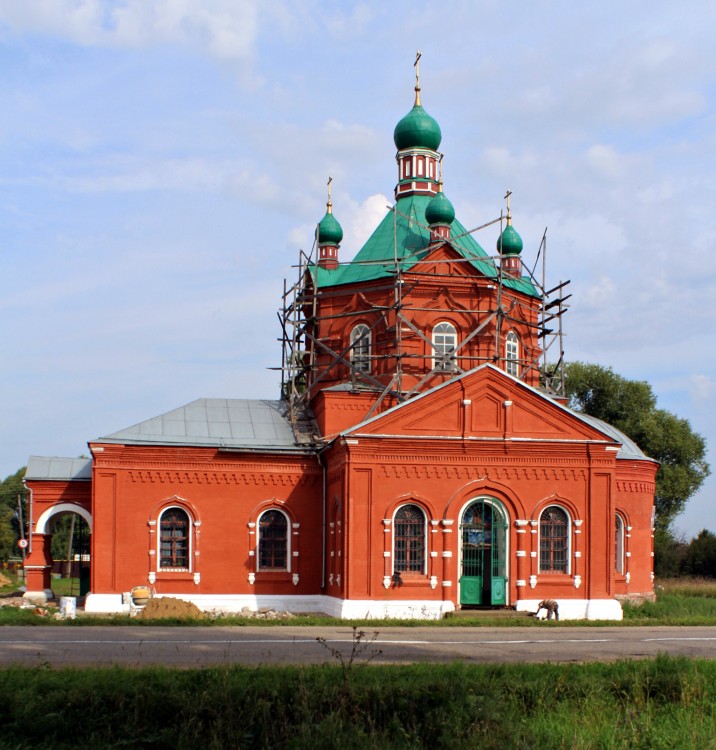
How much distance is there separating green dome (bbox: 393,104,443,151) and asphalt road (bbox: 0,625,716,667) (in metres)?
16.1

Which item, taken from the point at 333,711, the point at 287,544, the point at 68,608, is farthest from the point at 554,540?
the point at 333,711

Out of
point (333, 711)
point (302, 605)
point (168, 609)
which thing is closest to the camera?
point (333, 711)

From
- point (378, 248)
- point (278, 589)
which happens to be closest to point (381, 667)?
point (278, 589)

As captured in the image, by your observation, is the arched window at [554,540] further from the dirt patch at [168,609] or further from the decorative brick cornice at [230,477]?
the dirt patch at [168,609]

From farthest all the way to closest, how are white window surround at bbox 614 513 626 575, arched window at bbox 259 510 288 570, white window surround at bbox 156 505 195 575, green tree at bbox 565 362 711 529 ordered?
green tree at bbox 565 362 711 529, white window surround at bbox 614 513 626 575, arched window at bbox 259 510 288 570, white window surround at bbox 156 505 195 575

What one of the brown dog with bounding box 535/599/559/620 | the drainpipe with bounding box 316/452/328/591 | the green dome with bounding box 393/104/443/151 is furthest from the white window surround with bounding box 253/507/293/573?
the green dome with bounding box 393/104/443/151

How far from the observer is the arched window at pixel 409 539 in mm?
24625

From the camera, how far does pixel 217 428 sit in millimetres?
27719

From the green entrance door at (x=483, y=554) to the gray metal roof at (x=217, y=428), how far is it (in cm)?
505

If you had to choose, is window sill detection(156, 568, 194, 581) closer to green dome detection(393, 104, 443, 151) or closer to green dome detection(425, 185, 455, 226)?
green dome detection(425, 185, 455, 226)

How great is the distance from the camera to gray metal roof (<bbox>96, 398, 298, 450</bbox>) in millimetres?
26641

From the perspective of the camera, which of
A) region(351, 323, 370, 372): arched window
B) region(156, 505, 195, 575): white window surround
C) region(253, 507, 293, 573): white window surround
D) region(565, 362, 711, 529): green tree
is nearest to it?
region(156, 505, 195, 575): white window surround

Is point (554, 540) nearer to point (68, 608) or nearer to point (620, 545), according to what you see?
point (620, 545)

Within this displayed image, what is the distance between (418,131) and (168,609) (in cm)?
1602
